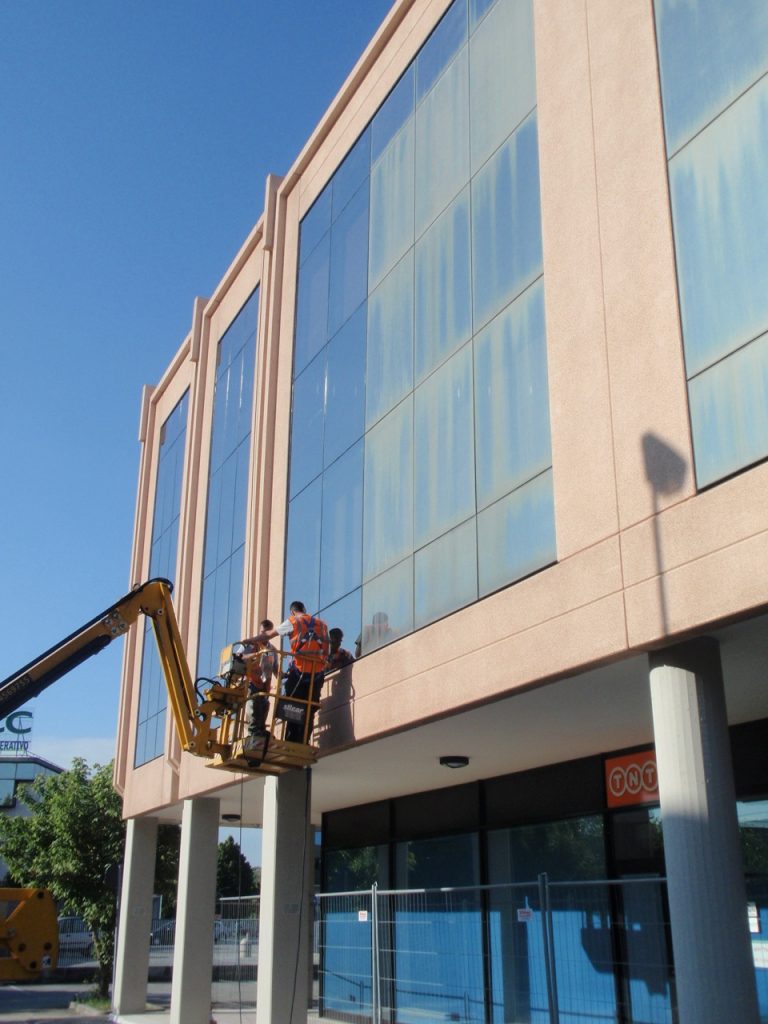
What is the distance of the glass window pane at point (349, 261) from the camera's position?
15883mm

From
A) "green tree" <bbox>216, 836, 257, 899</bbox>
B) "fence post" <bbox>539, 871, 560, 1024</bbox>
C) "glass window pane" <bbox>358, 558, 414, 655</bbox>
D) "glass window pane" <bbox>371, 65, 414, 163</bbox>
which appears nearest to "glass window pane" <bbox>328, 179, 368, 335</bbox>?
"glass window pane" <bbox>371, 65, 414, 163</bbox>

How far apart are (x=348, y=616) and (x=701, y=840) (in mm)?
7191

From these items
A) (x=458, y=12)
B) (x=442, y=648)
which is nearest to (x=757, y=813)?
(x=442, y=648)

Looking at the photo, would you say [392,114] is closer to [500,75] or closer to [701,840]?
[500,75]

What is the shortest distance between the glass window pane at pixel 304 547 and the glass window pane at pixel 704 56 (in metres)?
8.07

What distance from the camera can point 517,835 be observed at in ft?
51.8

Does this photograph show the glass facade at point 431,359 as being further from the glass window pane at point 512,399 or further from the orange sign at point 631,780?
the orange sign at point 631,780

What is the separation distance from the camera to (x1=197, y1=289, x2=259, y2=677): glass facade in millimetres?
19422

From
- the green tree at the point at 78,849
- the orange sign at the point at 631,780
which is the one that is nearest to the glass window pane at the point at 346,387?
the orange sign at the point at 631,780

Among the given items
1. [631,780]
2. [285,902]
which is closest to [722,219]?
[631,780]

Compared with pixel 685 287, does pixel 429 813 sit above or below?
below

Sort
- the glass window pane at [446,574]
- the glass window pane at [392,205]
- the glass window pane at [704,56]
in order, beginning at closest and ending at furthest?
the glass window pane at [704,56]
the glass window pane at [446,574]
the glass window pane at [392,205]

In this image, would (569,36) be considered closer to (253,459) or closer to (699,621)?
(699,621)

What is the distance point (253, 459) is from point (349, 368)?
3.62 m
